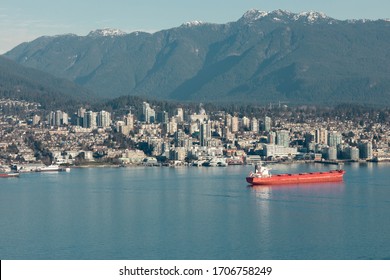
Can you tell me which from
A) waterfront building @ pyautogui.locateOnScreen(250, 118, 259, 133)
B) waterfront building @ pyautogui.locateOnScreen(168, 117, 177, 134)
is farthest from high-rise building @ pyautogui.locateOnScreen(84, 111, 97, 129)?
waterfront building @ pyautogui.locateOnScreen(250, 118, 259, 133)

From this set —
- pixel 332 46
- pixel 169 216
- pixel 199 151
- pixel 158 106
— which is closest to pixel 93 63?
pixel 332 46

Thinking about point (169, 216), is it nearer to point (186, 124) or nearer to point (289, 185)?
point (289, 185)

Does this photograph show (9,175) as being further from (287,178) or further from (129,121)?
(129,121)

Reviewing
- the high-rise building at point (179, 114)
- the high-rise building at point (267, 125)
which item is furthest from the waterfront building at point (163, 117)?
the high-rise building at point (267, 125)

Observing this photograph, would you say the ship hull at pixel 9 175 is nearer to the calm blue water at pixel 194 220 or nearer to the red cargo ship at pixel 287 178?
the calm blue water at pixel 194 220

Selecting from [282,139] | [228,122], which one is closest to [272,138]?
[282,139]

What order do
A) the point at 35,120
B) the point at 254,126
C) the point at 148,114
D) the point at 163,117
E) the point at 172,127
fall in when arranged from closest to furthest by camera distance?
the point at 172,127
the point at 254,126
the point at 35,120
the point at 163,117
the point at 148,114
